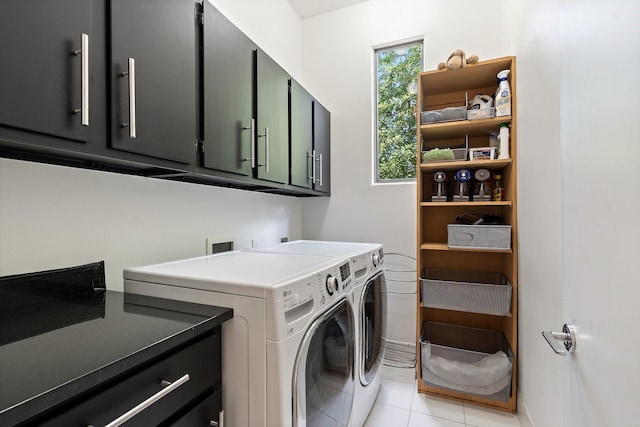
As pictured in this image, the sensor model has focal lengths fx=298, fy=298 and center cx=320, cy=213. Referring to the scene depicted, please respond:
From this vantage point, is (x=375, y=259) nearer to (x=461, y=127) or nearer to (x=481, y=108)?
(x=461, y=127)

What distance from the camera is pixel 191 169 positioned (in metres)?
1.24

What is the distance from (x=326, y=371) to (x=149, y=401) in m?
0.71

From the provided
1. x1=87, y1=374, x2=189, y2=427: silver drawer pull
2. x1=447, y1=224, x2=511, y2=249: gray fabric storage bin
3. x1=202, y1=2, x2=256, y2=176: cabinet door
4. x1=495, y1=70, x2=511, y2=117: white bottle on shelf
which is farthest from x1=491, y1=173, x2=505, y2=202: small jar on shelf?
x1=87, y1=374, x2=189, y2=427: silver drawer pull

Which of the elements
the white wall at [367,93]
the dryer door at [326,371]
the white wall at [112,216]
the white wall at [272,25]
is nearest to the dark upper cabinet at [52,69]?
the white wall at [112,216]

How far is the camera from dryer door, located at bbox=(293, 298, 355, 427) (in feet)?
3.12

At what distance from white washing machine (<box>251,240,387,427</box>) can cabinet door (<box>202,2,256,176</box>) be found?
60 centimetres

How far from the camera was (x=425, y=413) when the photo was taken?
1829 millimetres

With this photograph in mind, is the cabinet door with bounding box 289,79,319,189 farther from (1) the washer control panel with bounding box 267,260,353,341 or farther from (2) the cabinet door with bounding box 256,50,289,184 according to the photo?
(1) the washer control panel with bounding box 267,260,353,341

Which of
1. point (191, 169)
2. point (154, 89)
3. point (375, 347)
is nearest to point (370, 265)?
point (375, 347)

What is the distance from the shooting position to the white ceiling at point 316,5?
8.75ft

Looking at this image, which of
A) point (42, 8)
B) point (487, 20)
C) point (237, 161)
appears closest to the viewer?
point (42, 8)

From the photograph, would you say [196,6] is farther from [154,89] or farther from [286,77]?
[286,77]

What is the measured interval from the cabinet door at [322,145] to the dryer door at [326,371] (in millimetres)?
1334

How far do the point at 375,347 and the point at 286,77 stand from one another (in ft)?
5.94
